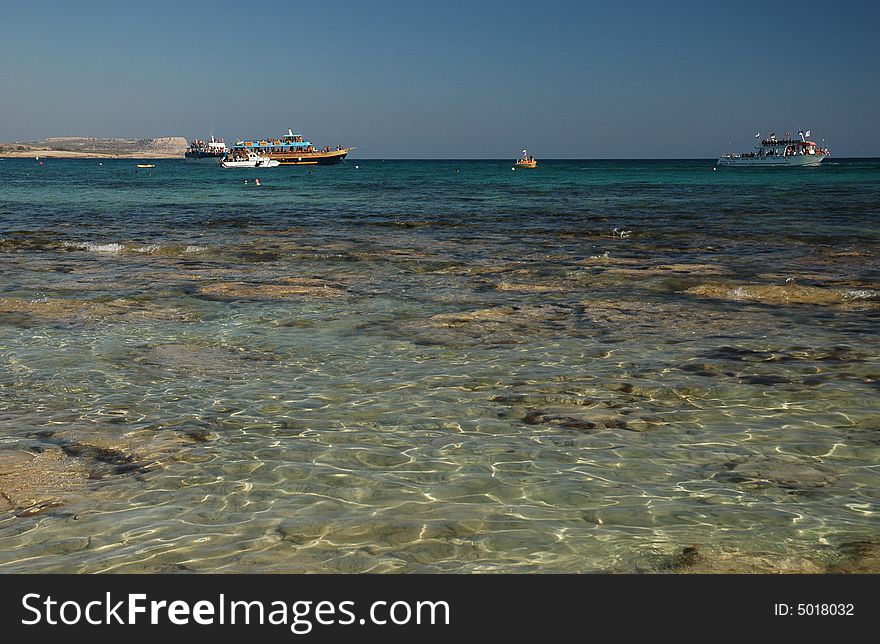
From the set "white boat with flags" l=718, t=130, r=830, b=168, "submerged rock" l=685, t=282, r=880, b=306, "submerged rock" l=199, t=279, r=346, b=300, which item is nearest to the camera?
"submerged rock" l=685, t=282, r=880, b=306

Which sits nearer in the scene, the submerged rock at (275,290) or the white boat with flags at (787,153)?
the submerged rock at (275,290)

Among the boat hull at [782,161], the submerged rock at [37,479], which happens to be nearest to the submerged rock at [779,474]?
the submerged rock at [37,479]

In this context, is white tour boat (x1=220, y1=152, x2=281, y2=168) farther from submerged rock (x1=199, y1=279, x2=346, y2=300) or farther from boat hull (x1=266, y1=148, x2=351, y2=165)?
submerged rock (x1=199, y1=279, x2=346, y2=300)

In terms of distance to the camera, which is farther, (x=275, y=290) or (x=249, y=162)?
(x=249, y=162)

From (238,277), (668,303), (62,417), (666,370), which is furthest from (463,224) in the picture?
(62,417)

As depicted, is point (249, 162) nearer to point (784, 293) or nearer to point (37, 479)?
point (784, 293)

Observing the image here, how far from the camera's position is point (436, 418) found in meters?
7.60

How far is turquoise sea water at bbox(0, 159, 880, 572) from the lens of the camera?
5219 mm

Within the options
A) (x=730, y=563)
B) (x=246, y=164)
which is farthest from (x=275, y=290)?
(x=246, y=164)

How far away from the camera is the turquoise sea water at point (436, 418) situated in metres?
5.22

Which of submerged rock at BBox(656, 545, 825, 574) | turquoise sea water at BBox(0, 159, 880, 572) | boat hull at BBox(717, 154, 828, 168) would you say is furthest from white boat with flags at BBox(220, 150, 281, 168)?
submerged rock at BBox(656, 545, 825, 574)

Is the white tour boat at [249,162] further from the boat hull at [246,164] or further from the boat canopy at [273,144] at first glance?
the boat canopy at [273,144]

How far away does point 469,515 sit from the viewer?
5.57 meters
